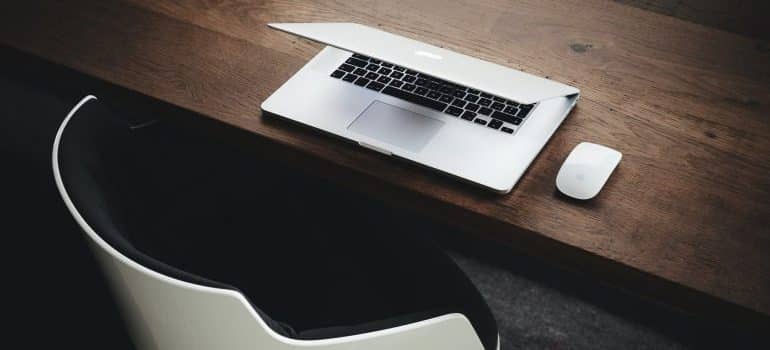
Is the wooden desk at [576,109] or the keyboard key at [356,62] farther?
the keyboard key at [356,62]

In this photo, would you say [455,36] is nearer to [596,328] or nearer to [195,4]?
[195,4]

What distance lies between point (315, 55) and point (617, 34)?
1.71 ft

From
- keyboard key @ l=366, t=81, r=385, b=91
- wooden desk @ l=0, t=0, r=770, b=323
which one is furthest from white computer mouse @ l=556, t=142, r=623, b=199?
keyboard key @ l=366, t=81, r=385, b=91

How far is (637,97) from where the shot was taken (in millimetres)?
1225

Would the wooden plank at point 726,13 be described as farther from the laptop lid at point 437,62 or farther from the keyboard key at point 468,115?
the keyboard key at point 468,115

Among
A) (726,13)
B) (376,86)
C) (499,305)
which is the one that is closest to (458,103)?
(376,86)

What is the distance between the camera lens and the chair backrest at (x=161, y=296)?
0.78 meters

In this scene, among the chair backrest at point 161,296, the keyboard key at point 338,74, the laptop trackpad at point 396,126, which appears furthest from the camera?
the keyboard key at point 338,74

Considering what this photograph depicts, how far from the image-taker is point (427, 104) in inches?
46.1

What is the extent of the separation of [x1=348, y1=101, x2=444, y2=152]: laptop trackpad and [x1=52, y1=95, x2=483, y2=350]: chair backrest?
0.26m

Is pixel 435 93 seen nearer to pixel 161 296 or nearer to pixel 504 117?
pixel 504 117

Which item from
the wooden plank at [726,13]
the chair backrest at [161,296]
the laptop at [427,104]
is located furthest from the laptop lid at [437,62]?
the wooden plank at [726,13]

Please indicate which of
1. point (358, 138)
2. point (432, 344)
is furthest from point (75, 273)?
point (432, 344)

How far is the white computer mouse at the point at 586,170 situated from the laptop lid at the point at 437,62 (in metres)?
0.09
